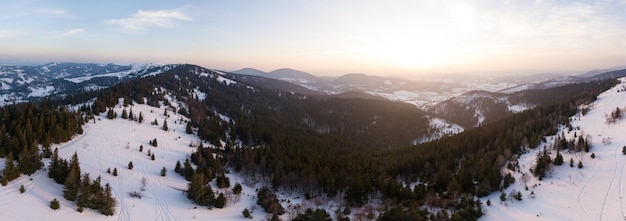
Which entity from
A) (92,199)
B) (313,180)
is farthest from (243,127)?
(92,199)

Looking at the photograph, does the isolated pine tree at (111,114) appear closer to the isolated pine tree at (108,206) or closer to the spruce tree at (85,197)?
the spruce tree at (85,197)

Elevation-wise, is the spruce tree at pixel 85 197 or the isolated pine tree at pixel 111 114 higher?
the isolated pine tree at pixel 111 114

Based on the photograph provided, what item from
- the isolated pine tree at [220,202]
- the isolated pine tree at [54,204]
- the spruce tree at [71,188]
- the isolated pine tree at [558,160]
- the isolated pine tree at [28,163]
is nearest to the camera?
the isolated pine tree at [54,204]

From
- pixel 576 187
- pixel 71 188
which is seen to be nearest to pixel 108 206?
pixel 71 188

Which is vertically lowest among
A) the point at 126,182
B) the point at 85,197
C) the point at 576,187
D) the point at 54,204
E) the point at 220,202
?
the point at 220,202

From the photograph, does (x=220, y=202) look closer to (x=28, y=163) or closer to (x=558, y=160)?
(x=28, y=163)

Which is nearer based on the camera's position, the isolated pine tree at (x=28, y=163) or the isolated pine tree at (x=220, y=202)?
the isolated pine tree at (x=28, y=163)

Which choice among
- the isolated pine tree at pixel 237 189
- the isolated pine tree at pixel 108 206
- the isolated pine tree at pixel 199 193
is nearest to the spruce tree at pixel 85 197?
the isolated pine tree at pixel 108 206

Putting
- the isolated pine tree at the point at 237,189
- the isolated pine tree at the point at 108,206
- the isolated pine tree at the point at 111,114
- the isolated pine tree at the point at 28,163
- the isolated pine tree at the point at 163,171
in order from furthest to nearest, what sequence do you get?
the isolated pine tree at the point at 111,114 < the isolated pine tree at the point at 163,171 < the isolated pine tree at the point at 237,189 < the isolated pine tree at the point at 28,163 < the isolated pine tree at the point at 108,206

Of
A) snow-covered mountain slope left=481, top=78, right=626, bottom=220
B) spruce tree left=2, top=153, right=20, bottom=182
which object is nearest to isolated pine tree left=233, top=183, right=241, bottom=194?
spruce tree left=2, top=153, right=20, bottom=182

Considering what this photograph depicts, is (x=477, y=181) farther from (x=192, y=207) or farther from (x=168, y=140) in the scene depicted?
(x=168, y=140)
